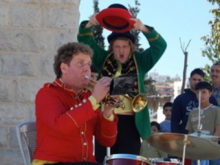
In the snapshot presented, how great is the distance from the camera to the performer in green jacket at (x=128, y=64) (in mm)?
4477

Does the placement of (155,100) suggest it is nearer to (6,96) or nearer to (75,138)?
(6,96)

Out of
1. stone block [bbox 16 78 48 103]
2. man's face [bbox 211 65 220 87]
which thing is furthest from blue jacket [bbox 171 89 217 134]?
stone block [bbox 16 78 48 103]

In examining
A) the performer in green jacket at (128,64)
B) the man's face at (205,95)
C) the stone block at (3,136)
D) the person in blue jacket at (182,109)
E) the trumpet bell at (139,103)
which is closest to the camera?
the trumpet bell at (139,103)

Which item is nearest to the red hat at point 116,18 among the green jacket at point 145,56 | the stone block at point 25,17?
the green jacket at point 145,56

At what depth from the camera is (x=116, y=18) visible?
15.3 ft

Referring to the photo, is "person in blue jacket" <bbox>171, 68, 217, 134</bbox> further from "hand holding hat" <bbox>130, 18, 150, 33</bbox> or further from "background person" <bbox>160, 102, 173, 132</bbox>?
"hand holding hat" <bbox>130, 18, 150, 33</bbox>

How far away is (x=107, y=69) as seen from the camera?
15.4 ft

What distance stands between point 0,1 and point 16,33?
0.39 m

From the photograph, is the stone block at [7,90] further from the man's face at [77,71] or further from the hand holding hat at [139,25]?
the man's face at [77,71]

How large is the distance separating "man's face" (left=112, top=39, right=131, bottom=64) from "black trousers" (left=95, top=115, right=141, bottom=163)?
53 centimetres

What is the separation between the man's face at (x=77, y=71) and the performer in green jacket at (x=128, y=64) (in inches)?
36.7

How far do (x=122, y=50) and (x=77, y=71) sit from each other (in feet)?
3.84

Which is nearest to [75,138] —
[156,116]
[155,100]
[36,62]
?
[36,62]

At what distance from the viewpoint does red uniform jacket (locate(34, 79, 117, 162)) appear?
326cm
